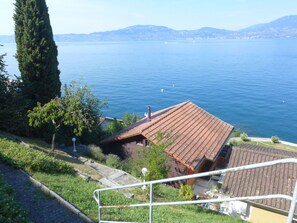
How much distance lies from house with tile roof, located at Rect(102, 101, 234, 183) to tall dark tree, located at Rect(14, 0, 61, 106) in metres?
6.63

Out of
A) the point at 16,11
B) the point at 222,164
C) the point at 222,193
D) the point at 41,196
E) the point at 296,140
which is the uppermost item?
the point at 16,11

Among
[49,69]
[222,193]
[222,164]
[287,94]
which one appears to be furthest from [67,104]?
[287,94]

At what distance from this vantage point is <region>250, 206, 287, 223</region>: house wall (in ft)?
44.5

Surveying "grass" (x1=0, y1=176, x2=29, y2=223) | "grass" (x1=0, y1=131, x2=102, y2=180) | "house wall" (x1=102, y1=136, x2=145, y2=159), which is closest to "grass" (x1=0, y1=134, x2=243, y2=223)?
"grass" (x1=0, y1=131, x2=102, y2=180)

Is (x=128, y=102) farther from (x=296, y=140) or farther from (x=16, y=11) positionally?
(x=16, y=11)

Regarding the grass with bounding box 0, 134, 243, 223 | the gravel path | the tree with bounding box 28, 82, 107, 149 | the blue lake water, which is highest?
the tree with bounding box 28, 82, 107, 149

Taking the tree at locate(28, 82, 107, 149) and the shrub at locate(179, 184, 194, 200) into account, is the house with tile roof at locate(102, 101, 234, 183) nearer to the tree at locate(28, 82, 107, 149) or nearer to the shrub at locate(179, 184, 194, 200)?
the shrub at locate(179, 184, 194, 200)

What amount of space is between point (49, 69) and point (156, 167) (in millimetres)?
11644

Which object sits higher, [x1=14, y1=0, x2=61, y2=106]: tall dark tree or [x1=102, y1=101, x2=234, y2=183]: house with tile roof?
[x1=14, y1=0, x2=61, y2=106]: tall dark tree

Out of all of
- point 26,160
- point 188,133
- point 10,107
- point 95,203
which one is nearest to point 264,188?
point 188,133

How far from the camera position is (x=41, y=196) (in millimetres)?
9211

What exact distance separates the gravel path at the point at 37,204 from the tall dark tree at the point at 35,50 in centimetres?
1091

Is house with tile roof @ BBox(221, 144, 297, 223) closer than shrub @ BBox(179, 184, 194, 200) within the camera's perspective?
Yes

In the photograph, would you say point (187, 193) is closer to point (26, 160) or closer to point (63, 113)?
point (26, 160)
